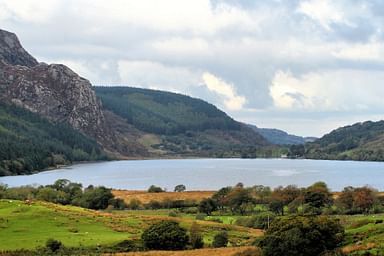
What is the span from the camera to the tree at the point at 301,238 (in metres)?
51.9

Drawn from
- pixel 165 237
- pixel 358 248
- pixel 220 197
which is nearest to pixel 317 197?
pixel 220 197

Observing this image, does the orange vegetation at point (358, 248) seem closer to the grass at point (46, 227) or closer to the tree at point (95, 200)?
the grass at point (46, 227)

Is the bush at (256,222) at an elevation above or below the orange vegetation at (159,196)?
below

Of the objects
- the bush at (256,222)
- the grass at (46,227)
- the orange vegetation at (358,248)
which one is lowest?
the bush at (256,222)

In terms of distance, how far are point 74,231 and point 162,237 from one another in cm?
1564

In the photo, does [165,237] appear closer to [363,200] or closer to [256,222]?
[256,222]

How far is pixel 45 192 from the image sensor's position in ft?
472

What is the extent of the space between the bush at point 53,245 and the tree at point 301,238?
80.3 ft

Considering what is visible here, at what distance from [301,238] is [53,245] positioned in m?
29.2

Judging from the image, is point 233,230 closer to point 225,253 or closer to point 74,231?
point 74,231

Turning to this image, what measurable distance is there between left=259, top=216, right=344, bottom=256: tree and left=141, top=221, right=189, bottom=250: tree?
19.1 m

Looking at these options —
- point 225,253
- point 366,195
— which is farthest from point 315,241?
point 366,195

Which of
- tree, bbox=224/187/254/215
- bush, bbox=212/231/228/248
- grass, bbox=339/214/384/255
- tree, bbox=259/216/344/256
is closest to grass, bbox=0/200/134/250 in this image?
bush, bbox=212/231/228/248

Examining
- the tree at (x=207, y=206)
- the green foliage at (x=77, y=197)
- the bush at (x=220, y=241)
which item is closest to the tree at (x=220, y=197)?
the tree at (x=207, y=206)
